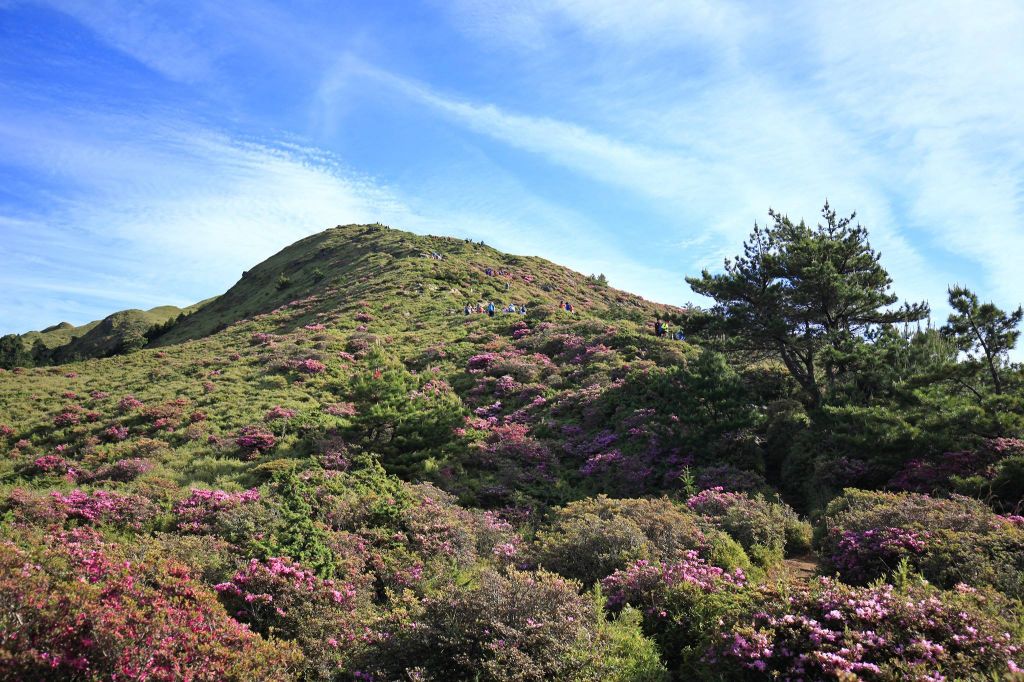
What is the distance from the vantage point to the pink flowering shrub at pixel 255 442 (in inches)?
779

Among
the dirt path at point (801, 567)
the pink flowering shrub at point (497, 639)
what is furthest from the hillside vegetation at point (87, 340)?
the dirt path at point (801, 567)

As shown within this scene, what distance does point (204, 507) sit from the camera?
13.0 m

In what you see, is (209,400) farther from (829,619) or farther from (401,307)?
(829,619)

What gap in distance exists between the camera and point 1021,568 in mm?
8656

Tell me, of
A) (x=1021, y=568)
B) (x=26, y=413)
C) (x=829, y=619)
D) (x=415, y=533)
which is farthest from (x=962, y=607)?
(x=26, y=413)

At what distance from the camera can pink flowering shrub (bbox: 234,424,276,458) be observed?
19.8 metres

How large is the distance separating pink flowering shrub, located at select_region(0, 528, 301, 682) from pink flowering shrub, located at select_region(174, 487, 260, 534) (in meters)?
3.94

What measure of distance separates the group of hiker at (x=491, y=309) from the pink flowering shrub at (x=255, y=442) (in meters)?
25.0

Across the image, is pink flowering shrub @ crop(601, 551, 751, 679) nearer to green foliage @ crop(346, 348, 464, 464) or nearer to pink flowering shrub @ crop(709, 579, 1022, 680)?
pink flowering shrub @ crop(709, 579, 1022, 680)

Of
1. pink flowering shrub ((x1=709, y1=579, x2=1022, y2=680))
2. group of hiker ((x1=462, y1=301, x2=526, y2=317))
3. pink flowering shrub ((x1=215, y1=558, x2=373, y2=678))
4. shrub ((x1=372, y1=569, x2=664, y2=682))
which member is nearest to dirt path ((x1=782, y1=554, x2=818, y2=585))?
pink flowering shrub ((x1=709, y1=579, x2=1022, y2=680))

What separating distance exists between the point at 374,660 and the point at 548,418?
17.4m

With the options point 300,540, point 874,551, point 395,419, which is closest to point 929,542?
point 874,551

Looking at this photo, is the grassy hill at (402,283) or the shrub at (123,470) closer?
the shrub at (123,470)

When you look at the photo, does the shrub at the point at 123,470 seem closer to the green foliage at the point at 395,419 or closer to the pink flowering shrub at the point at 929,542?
the green foliage at the point at 395,419
